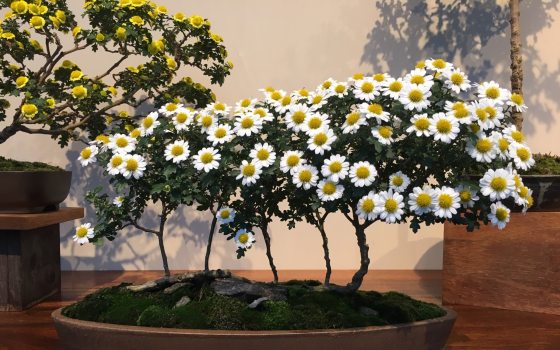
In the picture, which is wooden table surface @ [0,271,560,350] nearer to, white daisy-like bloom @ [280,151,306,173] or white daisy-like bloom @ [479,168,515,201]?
white daisy-like bloom @ [479,168,515,201]

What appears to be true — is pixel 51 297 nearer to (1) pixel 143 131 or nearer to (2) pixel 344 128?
(1) pixel 143 131

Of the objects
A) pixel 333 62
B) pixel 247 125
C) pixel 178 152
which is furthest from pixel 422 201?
pixel 333 62

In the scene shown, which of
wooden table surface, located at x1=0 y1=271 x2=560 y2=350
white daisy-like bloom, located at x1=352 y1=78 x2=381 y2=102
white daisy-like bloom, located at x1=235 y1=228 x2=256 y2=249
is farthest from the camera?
wooden table surface, located at x1=0 y1=271 x2=560 y2=350

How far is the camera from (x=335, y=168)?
3.89ft

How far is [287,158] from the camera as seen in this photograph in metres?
1.24

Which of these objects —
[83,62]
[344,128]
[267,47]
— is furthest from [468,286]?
[83,62]

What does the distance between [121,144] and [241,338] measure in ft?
1.75

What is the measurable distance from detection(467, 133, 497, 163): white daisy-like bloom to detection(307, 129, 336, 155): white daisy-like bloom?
271 mm

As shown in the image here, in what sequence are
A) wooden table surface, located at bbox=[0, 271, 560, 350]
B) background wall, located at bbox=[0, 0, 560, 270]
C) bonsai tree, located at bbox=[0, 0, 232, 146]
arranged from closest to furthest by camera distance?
1. wooden table surface, located at bbox=[0, 271, 560, 350]
2. bonsai tree, located at bbox=[0, 0, 232, 146]
3. background wall, located at bbox=[0, 0, 560, 270]

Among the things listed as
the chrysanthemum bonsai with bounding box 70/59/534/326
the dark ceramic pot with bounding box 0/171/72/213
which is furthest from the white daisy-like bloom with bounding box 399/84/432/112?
the dark ceramic pot with bounding box 0/171/72/213

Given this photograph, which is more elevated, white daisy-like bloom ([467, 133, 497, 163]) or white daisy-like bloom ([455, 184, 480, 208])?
white daisy-like bloom ([467, 133, 497, 163])

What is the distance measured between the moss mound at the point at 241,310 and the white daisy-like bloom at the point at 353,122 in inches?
15.4

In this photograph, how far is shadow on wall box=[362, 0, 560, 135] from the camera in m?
3.03

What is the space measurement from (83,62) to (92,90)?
2.84 feet
